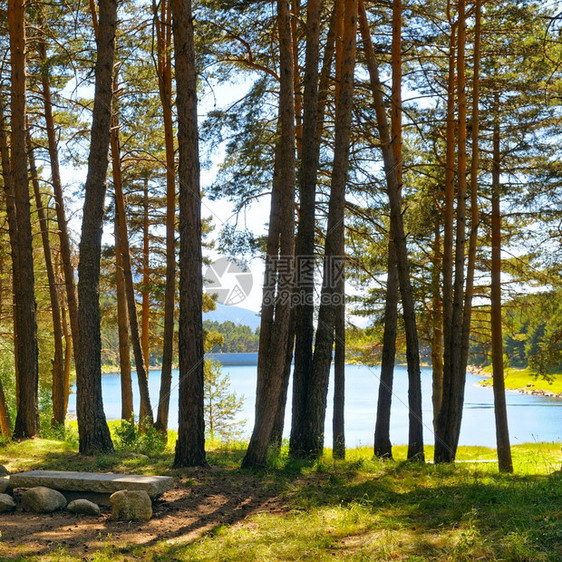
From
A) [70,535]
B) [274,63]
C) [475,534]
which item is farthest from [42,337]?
[475,534]

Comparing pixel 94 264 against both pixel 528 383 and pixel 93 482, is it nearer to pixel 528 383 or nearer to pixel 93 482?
pixel 93 482

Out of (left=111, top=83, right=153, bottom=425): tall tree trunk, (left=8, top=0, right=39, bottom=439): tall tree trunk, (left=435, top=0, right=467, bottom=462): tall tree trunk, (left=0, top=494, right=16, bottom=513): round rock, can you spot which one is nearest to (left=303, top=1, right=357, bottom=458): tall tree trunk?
(left=435, top=0, right=467, bottom=462): tall tree trunk

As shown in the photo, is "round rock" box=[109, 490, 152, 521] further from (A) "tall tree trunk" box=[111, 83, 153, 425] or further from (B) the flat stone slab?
(A) "tall tree trunk" box=[111, 83, 153, 425]

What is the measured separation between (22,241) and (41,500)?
6596mm

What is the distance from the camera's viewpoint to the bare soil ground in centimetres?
517

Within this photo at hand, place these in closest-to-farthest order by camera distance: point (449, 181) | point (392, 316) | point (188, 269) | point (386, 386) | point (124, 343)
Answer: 1. point (188, 269)
2. point (386, 386)
3. point (392, 316)
4. point (449, 181)
5. point (124, 343)

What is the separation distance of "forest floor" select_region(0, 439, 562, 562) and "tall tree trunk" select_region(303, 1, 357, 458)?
144 centimetres

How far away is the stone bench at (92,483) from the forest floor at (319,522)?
0.21 metres

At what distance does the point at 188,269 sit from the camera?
27.3 feet

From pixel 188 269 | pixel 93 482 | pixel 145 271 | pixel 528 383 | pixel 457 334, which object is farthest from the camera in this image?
pixel 528 383

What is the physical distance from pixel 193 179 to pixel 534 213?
30.7 ft

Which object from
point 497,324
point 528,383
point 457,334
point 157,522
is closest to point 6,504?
point 157,522

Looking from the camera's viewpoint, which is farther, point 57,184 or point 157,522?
point 57,184

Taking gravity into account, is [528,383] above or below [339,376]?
below
